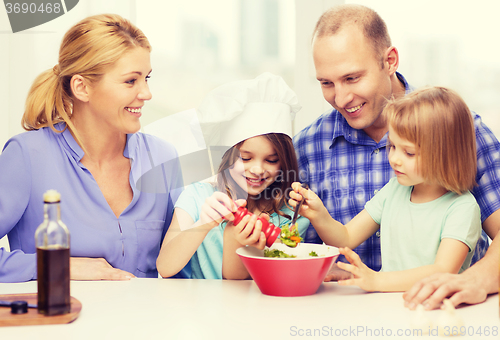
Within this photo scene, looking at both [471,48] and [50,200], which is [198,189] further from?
[471,48]

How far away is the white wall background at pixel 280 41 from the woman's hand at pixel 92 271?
0.68 metres

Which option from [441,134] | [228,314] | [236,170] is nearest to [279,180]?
[236,170]

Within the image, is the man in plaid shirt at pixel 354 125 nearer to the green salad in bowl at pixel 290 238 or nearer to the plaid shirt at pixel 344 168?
the plaid shirt at pixel 344 168

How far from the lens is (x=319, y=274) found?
2.90 feet

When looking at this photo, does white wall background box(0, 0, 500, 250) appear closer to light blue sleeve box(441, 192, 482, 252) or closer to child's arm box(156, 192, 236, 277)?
child's arm box(156, 192, 236, 277)

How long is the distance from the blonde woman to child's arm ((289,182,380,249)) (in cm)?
35

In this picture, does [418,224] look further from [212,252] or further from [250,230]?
[212,252]

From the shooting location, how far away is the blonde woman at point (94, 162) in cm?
118

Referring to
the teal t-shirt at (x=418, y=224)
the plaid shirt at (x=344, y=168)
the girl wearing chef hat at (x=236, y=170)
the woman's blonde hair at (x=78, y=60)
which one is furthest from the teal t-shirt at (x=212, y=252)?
the woman's blonde hair at (x=78, y=60)

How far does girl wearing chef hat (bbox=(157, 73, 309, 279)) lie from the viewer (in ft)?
3.76

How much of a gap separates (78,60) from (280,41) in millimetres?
779

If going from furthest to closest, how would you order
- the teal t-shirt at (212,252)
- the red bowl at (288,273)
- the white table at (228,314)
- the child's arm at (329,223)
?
1. the teal t-shirt at (212,252)
2. the child's arm at (329,223)
3. the red bowl at (288,273)
4. the white table at (228,314)

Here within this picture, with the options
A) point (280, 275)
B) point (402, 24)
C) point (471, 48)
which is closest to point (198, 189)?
point (280, 275)

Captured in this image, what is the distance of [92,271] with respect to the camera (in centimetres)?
107
